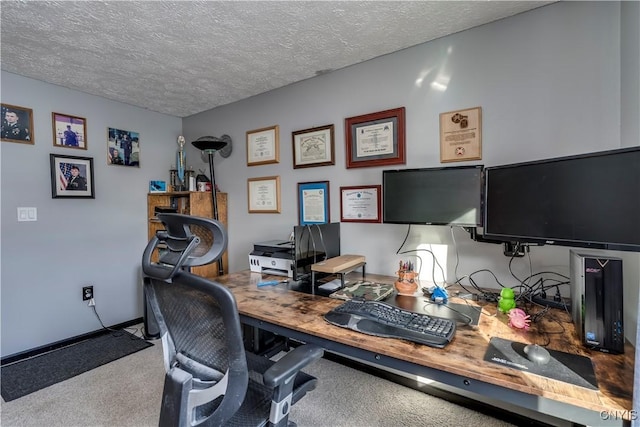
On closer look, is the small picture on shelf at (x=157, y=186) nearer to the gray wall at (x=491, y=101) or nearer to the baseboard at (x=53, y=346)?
the baseboard at (x=53, y=346)

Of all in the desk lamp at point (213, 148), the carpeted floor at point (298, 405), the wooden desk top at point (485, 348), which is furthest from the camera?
the desk lamp at point (213, 148)

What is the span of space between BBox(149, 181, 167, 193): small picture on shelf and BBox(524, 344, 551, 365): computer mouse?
11.6ft

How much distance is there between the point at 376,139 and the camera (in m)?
2.18

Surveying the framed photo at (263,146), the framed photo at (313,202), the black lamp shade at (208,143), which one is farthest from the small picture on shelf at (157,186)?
the framed photo at (313,202)

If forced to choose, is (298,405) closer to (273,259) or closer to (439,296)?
(273,259)

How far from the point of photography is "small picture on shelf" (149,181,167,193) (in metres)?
3.32

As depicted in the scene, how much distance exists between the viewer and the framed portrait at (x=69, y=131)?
263cm

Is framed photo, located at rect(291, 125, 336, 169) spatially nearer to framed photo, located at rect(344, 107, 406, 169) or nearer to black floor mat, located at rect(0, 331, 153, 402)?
framed photo, located at rect(344, 107, 406, 169)

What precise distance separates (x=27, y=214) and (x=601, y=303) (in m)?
3.76

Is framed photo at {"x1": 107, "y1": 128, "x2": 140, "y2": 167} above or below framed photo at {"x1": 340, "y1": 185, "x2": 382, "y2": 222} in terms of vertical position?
above

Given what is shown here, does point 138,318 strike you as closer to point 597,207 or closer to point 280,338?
point 280,338

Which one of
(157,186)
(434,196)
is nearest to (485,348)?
(434,196)

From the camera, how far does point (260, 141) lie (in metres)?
2.86

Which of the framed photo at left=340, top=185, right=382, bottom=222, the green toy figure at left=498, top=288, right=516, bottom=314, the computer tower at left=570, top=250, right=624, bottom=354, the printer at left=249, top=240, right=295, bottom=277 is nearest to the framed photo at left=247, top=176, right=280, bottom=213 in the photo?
the printer at left=249, top=240, right=295, bottom=277
